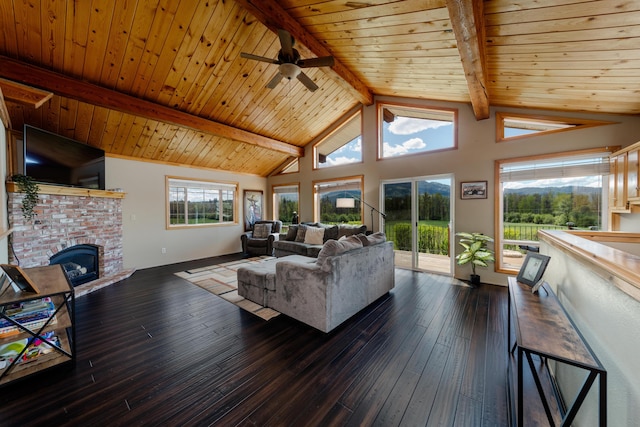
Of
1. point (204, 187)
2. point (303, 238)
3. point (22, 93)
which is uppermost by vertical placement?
point (22, 93)

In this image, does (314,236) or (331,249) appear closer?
(331,249)

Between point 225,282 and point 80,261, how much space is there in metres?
2.50

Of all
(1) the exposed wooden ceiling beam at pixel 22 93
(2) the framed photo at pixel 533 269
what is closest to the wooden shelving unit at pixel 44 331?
(1) the exposed wooden ceiling beam at pixel 22 93

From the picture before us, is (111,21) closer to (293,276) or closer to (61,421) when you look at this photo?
(293,276)

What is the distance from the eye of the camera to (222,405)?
5.18 ft

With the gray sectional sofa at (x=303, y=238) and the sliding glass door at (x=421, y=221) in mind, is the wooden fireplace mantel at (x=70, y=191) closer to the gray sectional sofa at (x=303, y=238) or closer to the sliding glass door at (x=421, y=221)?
the gray sectional sofa at (x=303, y=238)

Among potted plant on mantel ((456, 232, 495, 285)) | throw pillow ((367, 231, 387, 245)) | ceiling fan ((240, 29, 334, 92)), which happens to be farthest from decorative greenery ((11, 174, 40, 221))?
potted plant on mantel ((456, 232, 495, 285))

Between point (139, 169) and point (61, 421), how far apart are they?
4.84 meters

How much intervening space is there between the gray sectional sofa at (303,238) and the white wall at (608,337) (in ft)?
12.1

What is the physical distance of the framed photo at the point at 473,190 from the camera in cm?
410

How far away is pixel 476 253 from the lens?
389 cm

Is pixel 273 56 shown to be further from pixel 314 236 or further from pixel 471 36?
pixel 314 236

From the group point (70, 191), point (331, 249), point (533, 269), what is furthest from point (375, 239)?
point (70, 191)

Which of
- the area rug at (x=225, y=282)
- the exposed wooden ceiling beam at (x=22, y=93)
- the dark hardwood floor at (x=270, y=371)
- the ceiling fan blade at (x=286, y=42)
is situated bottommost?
the dark hardwood floor at (x=270, y=371)
